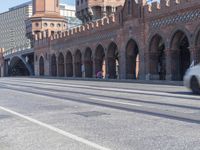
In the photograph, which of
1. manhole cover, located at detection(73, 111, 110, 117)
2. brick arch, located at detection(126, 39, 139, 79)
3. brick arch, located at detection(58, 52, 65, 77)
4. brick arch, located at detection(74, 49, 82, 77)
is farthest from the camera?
brick arch, located at detection(58, 52, 65, 77)

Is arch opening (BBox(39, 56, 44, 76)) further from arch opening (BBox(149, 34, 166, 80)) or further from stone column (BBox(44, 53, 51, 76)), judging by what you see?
arch opening (BBox(149, 34, 166, 80))

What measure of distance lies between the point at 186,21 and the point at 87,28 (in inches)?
861

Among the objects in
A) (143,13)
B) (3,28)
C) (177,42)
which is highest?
(3,28)

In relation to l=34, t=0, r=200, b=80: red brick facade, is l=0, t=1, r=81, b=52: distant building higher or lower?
higher

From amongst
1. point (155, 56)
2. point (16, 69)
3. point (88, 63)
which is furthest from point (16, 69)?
point (155, 56)

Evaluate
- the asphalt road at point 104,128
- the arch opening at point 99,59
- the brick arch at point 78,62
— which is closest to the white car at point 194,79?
the asphalt road at point 104,128

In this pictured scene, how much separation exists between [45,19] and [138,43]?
43.7 meters

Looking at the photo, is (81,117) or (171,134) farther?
(81,117)

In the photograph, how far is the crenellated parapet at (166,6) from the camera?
1443 inches

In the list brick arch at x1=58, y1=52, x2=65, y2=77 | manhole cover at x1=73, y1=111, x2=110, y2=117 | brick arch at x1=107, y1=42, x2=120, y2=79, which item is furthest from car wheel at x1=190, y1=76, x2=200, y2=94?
brick arch at x1=58, y1=52, x2=65, y2=77

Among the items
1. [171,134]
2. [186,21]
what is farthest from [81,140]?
[186,21]

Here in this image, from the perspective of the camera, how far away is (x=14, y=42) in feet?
550

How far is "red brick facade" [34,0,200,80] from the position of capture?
1475 inches

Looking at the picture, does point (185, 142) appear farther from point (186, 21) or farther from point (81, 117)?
point (186, 21)
